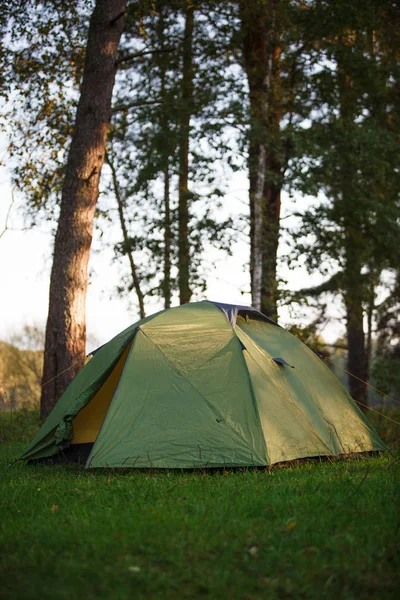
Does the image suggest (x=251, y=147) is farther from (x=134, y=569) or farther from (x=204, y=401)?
(x=134, y=569)

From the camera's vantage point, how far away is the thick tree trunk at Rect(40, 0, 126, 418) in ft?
30.9

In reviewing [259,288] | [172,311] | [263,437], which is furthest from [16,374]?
[263,437]

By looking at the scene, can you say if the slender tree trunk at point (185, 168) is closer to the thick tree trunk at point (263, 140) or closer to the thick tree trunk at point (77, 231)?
the thick tree trunk at point (263, 140)

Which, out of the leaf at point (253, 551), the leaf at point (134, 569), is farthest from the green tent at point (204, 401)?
the leaf at point (134, 569)

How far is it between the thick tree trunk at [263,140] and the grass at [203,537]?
787 centimetres

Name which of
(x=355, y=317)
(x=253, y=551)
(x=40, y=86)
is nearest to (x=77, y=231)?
(x=40, y=86)

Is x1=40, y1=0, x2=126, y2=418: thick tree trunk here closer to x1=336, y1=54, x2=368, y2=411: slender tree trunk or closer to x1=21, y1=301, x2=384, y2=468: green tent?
x1=21, y1=301, x2=384, y2=468: green tent

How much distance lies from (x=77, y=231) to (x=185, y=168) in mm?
5495

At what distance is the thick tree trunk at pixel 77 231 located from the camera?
9.41 metres

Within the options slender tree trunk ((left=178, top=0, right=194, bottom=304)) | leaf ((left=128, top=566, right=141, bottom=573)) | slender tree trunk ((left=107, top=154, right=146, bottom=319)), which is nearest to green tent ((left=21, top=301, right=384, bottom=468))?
leaf ((left=128, top=566, right=141, bottom=573))

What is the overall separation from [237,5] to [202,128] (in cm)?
300

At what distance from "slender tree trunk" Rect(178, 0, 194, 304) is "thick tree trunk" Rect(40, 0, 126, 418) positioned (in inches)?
150

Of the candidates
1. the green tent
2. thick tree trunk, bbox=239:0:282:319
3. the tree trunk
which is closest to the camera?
the green tent

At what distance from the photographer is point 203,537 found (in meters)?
3.85
